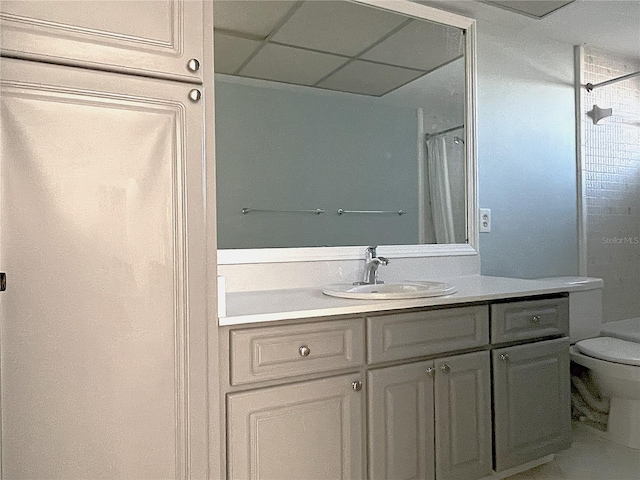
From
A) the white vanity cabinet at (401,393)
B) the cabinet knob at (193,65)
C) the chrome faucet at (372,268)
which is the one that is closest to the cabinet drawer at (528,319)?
the white vanity cabinet at (401,393)

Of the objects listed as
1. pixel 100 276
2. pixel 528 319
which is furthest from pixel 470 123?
pixel 100 276

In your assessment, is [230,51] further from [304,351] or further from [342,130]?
[304,351]

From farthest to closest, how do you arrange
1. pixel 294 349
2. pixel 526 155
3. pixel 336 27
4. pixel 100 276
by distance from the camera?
pixel 526 155 → pixel 336 27 → pixel 294 349 → pixel 100 276

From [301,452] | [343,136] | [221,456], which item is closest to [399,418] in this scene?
[301,452]

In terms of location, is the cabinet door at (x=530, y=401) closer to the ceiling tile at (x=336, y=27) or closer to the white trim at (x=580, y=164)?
the white trim at (x=580, y=164)

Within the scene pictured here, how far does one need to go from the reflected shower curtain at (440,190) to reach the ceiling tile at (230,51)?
94 centimetres

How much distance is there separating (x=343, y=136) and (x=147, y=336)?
1.19m

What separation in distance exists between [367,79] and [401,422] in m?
1.40

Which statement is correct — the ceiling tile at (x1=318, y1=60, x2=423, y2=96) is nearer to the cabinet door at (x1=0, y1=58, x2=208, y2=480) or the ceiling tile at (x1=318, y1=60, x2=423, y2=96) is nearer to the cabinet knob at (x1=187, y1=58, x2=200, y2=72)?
the cabinet knob at (x1=187, y1=58, x2=200, y2=72)

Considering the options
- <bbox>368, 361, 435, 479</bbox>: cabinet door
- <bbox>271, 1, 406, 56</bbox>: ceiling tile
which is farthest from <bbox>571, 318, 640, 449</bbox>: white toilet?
<bbox>271, 1, 406, 56</bbox>: ceiling tile

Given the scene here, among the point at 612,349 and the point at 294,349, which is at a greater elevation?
the point at 294,349

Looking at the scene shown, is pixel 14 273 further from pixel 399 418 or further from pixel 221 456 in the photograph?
pixel 399 418

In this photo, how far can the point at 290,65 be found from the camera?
77.3 inches

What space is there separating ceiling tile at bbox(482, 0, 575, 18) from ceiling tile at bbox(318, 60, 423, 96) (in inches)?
21.5
